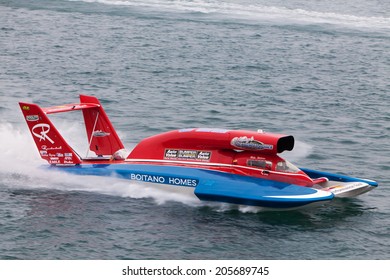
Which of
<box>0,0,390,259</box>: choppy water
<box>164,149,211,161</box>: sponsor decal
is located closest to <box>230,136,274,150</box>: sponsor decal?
<box>164,149,211,161</box>: sponsor decal

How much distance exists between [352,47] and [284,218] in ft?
95.2

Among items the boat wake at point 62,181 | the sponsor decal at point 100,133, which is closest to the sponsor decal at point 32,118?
the boat wake at point 62,181

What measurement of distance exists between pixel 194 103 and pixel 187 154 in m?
12.6

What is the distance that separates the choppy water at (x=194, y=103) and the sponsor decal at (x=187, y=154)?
1.37 metres

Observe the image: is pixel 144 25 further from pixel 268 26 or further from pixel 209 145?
pixel 209 145

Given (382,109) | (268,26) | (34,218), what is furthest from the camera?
(268,26)

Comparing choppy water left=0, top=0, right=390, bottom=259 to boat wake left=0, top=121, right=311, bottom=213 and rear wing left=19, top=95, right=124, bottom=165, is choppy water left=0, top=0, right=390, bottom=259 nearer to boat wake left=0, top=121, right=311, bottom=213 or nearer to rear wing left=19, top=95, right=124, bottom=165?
boat wake left=0, top=121, right=311, bottom=213

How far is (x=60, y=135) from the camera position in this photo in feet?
84.6

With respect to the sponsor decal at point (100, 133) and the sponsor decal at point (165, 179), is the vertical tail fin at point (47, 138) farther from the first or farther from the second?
the sponsor decal at point (165, 179)

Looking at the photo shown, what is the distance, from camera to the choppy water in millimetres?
21234

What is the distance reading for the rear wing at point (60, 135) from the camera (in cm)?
2564

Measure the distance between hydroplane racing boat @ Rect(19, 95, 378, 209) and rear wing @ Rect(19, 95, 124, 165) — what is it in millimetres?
34

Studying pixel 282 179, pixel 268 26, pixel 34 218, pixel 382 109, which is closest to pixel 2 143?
pixel 34 218

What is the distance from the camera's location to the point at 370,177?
26.9 m
